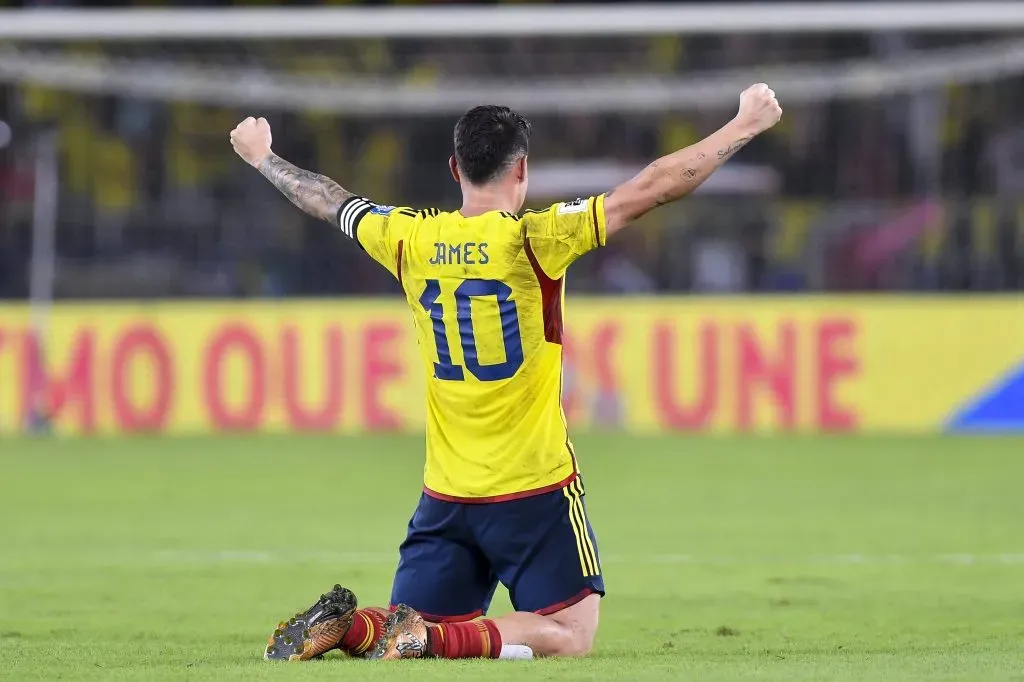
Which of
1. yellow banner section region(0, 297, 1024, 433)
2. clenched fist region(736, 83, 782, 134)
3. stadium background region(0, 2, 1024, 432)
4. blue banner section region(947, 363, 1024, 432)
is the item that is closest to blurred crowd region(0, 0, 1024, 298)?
stadium background region(0, 2, 1024, 432)

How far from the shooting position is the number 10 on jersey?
18.7 feet

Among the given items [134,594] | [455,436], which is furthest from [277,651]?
[134,594]

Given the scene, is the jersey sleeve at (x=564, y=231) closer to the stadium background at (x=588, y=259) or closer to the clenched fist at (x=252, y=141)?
the clenched fist at (x=252, y=141)

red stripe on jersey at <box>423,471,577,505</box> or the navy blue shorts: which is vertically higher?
red stripe on jersey at <box>423,471,577,505</box>

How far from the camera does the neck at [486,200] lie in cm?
569

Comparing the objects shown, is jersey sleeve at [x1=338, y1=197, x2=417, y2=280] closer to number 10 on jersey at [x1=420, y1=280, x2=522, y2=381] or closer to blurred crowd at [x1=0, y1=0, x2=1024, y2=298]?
number 10 on jersey at [x1=420, y1=280, x2=522, y2=381]

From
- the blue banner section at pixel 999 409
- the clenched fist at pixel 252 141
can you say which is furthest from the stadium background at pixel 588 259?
the clenched fist at pixel 252 141

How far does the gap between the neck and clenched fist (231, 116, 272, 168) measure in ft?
2.88

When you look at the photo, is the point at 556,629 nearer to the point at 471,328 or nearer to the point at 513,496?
the point at 513,496

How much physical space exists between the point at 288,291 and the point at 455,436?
42.6 ft

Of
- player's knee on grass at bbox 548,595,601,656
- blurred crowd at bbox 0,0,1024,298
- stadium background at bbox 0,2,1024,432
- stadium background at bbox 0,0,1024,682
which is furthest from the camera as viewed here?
blurred crowd at bbox 0,0,1024,298

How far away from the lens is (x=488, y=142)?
18.3 feet

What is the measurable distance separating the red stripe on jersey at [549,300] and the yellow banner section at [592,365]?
1206 centimetres

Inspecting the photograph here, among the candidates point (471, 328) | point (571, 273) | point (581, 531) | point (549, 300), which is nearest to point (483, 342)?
point (471, 328)
